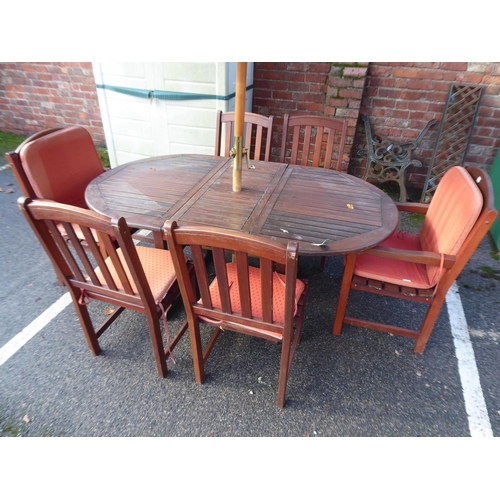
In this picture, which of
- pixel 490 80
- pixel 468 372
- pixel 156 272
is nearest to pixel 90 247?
pixel 156 272

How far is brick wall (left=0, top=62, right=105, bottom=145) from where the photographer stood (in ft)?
15.0

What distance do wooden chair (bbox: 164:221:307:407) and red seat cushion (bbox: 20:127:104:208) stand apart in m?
1.14

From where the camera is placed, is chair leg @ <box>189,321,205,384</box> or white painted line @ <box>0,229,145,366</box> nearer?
chair leg @ <box>189,321,205,384</box>

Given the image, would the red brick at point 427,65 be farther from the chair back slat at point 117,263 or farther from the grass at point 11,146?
the grass at point 11,146

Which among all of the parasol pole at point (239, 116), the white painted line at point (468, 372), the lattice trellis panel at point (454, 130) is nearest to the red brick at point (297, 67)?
the lattice trellis panel at point (454, 130)

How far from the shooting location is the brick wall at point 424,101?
130 inches

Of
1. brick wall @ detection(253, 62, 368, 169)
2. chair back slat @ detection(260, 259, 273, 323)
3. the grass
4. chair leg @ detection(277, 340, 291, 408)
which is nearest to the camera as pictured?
chair back slat @ detection(260, 259, 273, 323)

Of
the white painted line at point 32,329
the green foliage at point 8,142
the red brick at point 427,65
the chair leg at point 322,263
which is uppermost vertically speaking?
the red brick at point 427,65

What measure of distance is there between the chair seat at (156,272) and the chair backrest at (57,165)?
1.94 feet

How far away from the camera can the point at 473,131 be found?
351cm

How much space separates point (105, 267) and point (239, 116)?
1.04 metres

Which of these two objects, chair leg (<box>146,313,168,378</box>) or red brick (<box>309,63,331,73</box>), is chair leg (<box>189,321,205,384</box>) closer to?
chair leg (<box>146,313,168,378</box>)

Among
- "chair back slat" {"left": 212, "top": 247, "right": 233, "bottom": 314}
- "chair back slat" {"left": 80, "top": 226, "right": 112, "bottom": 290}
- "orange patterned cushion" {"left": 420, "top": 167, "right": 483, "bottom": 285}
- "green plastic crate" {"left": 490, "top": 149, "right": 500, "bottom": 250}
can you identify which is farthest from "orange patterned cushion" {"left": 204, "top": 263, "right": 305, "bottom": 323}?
"green plastic crate" {"left": 490, "top": 149, "right": 500, "bottom": 250}

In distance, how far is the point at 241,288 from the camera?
1.37 m
